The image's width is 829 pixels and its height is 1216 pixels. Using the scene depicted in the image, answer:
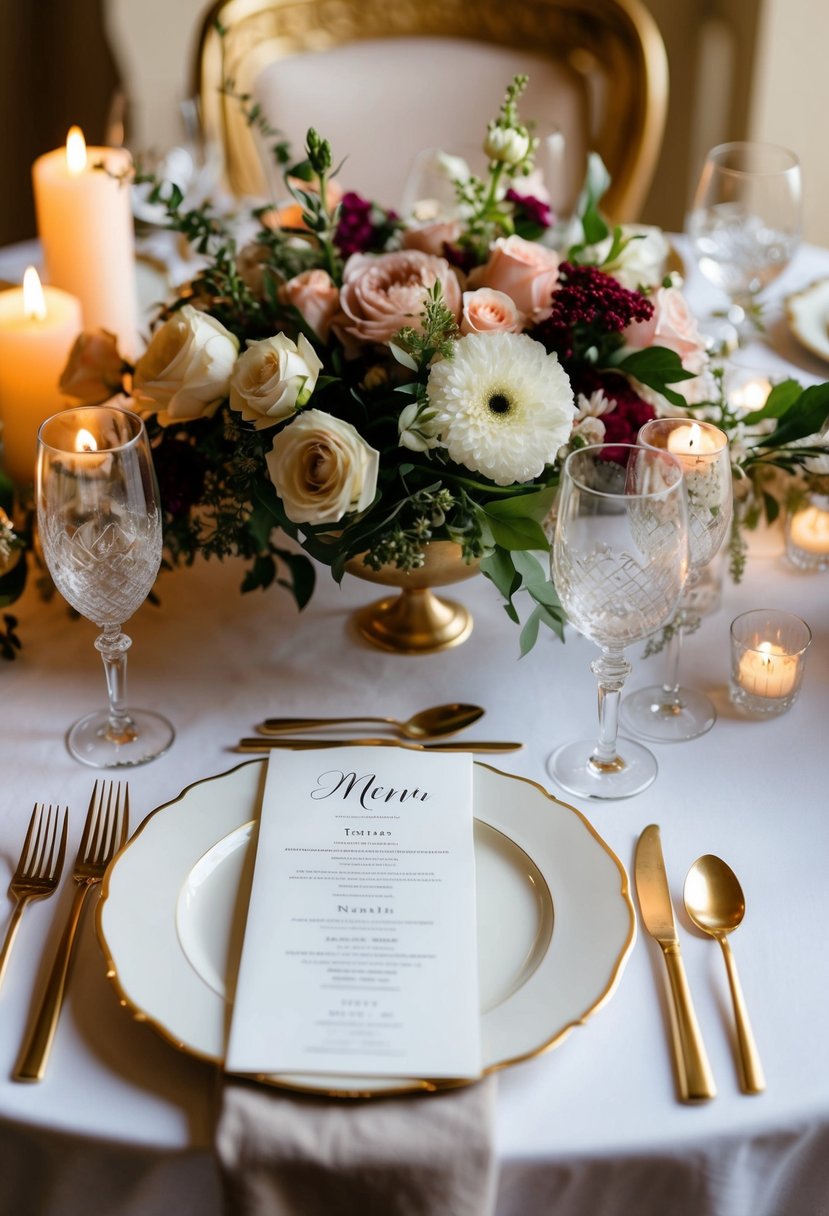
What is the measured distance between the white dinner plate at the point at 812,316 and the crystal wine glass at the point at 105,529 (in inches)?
32.3

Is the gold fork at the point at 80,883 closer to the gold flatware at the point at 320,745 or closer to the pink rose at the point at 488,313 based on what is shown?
the gold flatware at the point at 320,745

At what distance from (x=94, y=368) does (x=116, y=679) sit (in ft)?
0.94

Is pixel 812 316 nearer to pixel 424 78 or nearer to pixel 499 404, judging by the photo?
pixel 499 404

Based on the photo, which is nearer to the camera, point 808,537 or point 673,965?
point 673,965

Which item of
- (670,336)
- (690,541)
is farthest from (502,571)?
(670,336)

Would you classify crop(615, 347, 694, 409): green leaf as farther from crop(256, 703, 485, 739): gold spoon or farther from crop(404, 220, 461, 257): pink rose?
crop(256, 703, 485, 739): gold spoon

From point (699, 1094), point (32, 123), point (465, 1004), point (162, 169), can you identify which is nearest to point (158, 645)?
point (465, 1004)

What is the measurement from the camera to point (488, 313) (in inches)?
35.1

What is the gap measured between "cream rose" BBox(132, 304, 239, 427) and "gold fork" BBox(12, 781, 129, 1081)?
29cm

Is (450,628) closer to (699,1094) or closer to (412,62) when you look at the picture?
(699,1094)

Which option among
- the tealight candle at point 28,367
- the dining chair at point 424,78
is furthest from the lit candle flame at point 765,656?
the dining chair at point 424,78

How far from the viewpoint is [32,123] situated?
9.76 ft

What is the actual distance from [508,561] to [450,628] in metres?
0.16

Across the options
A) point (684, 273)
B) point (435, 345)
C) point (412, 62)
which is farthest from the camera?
point (412, 62)
